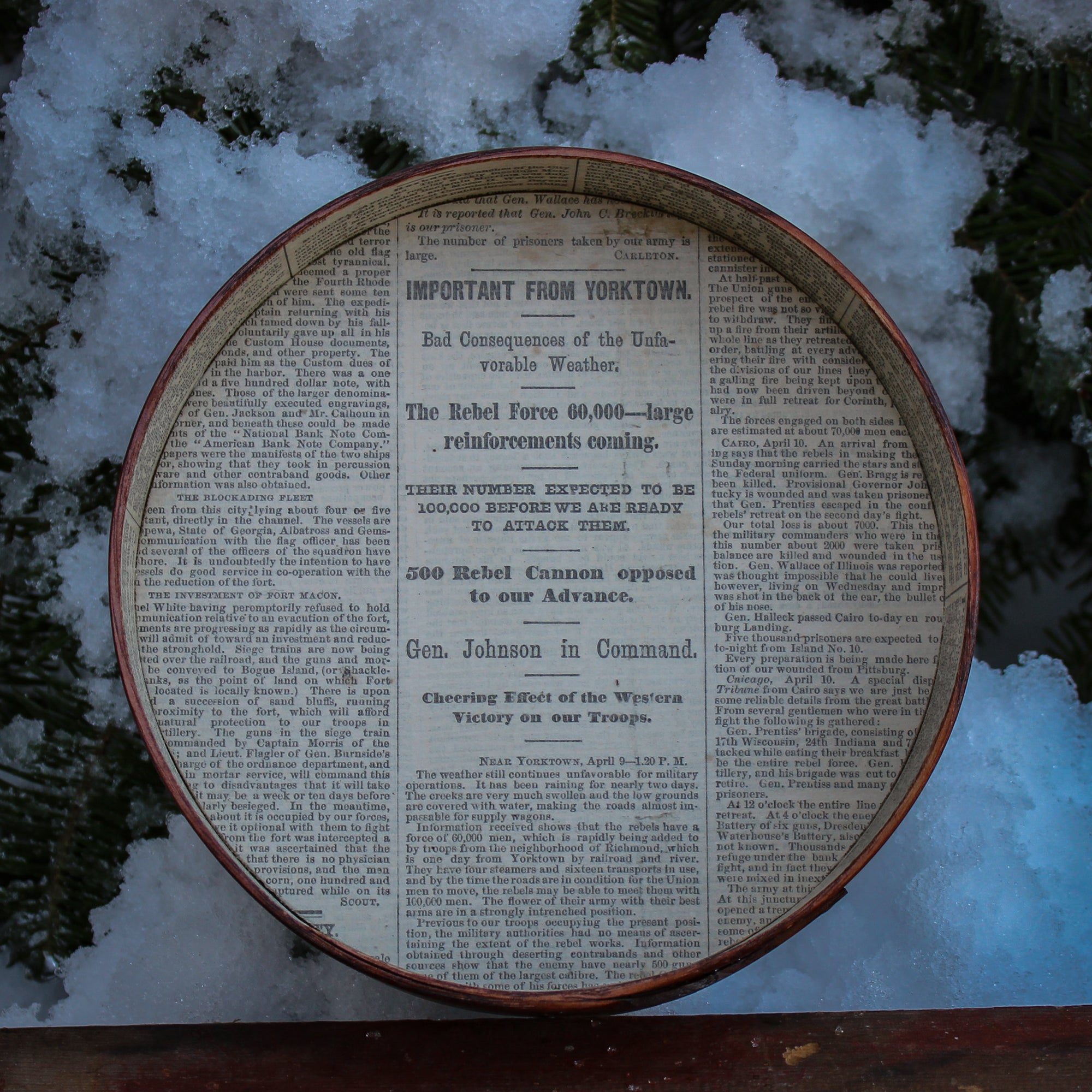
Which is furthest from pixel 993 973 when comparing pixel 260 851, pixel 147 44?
pixel 147 44

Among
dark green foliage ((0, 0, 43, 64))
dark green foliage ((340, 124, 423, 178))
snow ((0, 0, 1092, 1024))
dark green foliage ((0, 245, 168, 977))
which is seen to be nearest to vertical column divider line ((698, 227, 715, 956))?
snow ((0, 0, 1092, 1024))

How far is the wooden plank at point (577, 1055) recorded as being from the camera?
0.56 meters

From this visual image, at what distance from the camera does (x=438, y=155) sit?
71 centimetres

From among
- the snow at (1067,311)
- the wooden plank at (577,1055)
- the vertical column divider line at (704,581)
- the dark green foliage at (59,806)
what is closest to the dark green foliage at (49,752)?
the dark green foliage at (59,806)

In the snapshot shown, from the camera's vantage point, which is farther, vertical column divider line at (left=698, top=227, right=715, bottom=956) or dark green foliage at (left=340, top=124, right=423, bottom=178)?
dark green foliage at (left=340, top=124, right=423, bottom=178)

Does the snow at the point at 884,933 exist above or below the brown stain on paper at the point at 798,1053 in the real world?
above

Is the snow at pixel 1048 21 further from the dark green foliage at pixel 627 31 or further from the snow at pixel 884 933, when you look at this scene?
the snow at pixel 884 933

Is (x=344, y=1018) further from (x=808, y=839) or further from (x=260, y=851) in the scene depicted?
(x=808, y=839)

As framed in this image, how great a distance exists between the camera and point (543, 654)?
1.90 feet

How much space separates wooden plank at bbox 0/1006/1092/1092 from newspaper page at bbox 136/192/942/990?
0.05 metres

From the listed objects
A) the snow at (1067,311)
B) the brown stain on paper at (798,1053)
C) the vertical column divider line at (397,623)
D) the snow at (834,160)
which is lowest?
the brown stain on paper at (798,1053)

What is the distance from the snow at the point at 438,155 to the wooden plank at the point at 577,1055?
4.1 inches

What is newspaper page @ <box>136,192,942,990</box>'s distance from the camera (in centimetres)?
56

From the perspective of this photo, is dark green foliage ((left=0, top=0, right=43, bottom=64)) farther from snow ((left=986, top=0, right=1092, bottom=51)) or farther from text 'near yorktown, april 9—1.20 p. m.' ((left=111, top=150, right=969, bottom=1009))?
snow ((left=986, top=0, right=1092, bottom=51))
